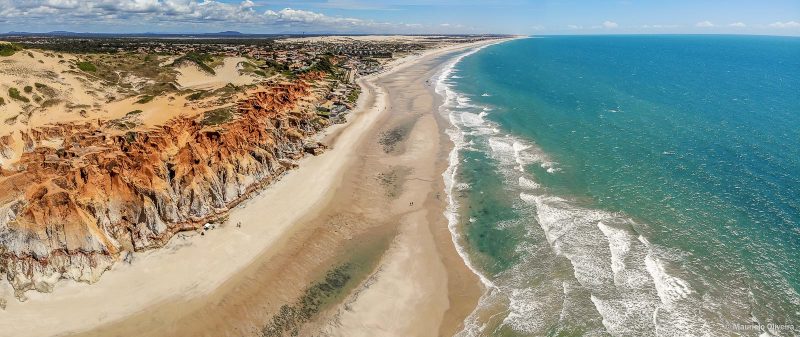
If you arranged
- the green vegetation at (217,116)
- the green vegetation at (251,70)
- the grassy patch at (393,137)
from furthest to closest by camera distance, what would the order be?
the green vegetation at (251,70) < the grassy patch at (393,137) < the green vegetation at (217,116)

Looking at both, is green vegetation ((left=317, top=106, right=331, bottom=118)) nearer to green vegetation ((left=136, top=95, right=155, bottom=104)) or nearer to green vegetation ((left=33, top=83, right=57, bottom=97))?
green vegetation ((left=136, top=95, right=155, bottom=104))

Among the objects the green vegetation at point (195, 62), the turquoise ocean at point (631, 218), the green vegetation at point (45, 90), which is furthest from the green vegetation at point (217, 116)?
the green vegetation at point (195, 62)

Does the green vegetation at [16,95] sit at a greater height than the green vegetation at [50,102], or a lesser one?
greater

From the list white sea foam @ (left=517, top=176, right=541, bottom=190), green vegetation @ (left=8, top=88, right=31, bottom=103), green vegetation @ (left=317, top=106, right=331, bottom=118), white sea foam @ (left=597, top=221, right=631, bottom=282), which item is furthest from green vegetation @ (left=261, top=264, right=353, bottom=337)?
green vegetation @ (left=317, top=106, right=331, bottom=118)

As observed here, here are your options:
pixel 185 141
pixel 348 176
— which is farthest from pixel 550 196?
pixel 185 141

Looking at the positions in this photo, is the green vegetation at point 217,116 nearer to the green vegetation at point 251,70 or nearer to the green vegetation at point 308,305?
the green vegetation at point 308,305
